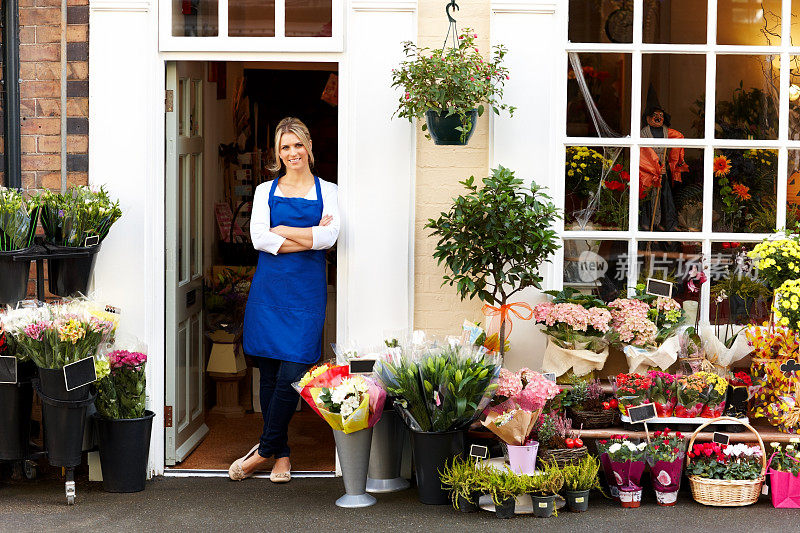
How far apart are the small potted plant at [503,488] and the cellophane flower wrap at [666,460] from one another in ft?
2.22

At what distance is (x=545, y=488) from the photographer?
5.26m

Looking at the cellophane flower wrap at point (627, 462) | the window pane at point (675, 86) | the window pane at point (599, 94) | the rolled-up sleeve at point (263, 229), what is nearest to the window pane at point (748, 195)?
the window pane at point (675, 86)

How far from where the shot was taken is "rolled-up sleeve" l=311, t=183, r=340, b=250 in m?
5.80

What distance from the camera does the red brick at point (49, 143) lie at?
19.6 ft

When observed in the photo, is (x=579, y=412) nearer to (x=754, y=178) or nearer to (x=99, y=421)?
(x=754, y=178)

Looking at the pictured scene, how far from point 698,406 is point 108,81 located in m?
3.57

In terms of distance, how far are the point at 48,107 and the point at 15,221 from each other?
0.90 meters

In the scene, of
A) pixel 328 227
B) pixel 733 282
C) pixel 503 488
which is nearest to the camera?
pixel 503 488

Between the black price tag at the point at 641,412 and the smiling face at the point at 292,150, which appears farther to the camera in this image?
the smiling face at the point at 292,150

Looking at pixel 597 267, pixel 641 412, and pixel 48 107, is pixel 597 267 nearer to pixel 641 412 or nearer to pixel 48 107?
pixel 641 412

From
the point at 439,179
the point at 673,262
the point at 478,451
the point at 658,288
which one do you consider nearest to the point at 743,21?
the point at 673,262

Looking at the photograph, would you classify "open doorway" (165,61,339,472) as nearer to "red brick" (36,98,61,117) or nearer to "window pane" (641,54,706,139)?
"red brick" (36,98,61,117)

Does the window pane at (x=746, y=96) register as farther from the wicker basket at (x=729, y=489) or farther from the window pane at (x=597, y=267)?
the wicker basket at (x=729, y=489)

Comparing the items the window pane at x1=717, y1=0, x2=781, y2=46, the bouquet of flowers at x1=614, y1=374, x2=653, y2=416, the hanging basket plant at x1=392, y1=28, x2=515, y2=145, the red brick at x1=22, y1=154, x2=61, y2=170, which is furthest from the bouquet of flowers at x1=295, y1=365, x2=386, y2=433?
the window pane at x1=717, y1=0, x2=781, y2=46
